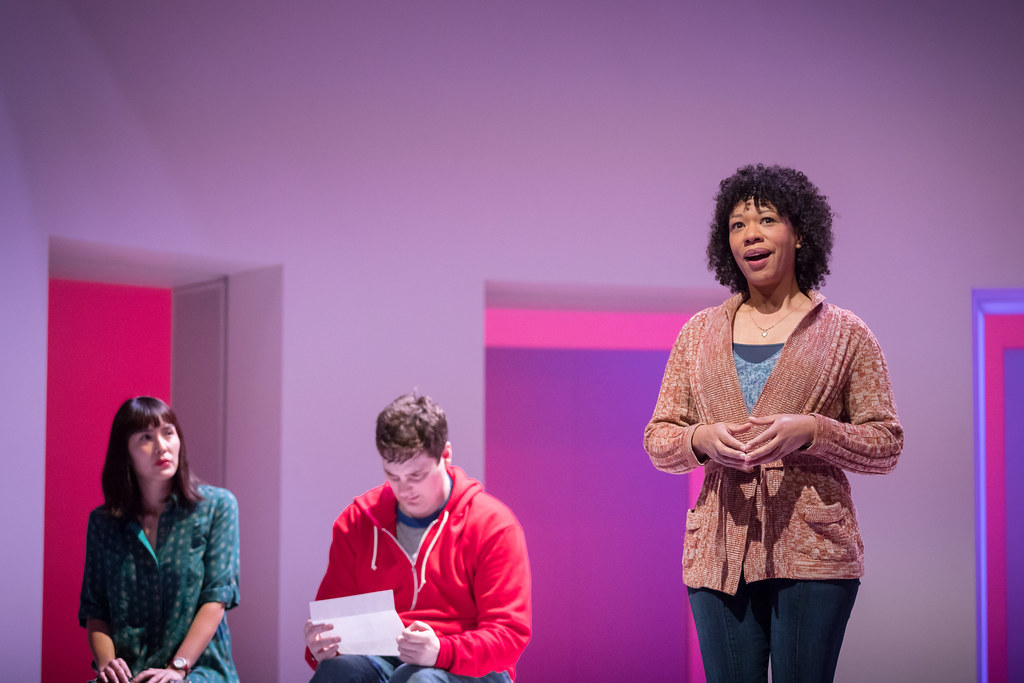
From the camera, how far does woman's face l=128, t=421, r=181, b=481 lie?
110 inches

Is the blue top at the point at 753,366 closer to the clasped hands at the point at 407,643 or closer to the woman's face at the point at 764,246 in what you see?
the woman's face at the point at 764,246

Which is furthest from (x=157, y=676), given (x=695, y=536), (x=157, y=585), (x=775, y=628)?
(x=775, y=628)

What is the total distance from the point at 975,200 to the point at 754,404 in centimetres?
267

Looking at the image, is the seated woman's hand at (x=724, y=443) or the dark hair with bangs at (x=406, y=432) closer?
the seated woman's hand at (x=724, y=443)

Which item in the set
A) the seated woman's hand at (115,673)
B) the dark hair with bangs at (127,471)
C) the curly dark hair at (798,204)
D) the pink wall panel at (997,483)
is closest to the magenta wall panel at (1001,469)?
the pink wall panel at (997,483)

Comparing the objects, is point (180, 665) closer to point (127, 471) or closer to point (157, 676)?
point (157, 676)

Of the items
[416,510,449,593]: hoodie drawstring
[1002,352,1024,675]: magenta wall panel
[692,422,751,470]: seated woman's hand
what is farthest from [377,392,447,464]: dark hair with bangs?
[1002,352,1024,675]: magenta wall panel

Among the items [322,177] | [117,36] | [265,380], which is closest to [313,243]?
[322,177]

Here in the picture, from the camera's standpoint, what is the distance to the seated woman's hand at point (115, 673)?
251 centimetres

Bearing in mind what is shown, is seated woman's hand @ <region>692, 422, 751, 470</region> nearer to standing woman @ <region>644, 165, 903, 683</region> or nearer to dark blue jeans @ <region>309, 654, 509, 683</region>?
standing woman @ <region>644, 165, 903, 683</region>

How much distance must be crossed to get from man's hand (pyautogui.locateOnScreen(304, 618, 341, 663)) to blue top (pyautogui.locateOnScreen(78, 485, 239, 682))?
0.62 m

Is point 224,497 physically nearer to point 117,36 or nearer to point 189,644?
point 189,644

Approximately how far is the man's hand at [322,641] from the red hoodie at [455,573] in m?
0.14

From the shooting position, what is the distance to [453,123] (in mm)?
3770
